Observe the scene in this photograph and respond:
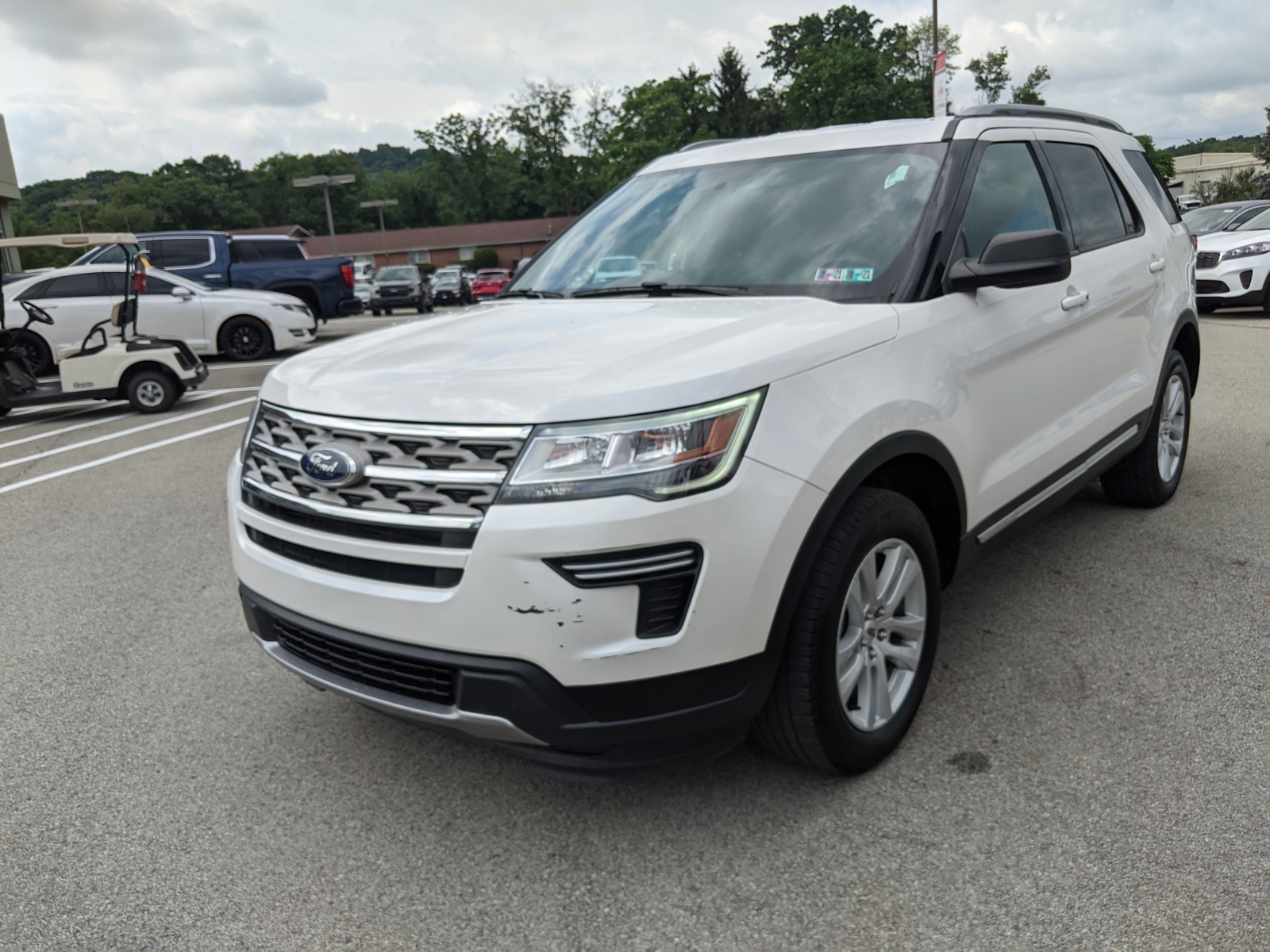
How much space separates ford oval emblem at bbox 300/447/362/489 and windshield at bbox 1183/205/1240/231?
1563cm

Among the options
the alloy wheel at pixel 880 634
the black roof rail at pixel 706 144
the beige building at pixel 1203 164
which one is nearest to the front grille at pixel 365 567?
the alloy wheel at pixel 880 634

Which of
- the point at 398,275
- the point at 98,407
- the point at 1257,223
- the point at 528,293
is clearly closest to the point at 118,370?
the point at 98,407

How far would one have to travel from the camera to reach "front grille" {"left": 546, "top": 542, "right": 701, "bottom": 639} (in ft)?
7.11

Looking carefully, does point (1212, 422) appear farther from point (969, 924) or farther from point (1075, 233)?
point (969, 924)

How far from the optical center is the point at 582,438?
2.21 meters

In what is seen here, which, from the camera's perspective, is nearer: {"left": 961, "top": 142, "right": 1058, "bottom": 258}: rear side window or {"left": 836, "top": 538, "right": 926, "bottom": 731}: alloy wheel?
{"left": 836, "top": 538, "right": 926, "bottom": 731}: alloy wheel

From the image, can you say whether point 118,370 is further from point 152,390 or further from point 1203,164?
point 1203,164

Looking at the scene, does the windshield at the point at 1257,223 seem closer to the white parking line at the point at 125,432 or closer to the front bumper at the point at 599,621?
the white parking line at the point at 125,432

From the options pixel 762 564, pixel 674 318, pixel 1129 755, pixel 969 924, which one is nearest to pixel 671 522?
pixel 762 564

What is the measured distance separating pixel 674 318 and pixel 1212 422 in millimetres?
5596

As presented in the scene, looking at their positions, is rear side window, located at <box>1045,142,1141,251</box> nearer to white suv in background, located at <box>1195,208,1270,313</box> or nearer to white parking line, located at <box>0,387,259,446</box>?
white parking line, located at <box>0,387,259,446</box>

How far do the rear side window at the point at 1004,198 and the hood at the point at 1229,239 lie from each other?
12013 mm

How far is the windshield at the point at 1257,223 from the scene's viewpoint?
14039mm

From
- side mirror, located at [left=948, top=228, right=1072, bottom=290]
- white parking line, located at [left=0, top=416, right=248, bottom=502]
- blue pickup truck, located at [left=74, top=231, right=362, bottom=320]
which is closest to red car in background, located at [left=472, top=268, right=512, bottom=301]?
blue pickup truck, located at [left=74, top=231, right=362, bottom=320]
